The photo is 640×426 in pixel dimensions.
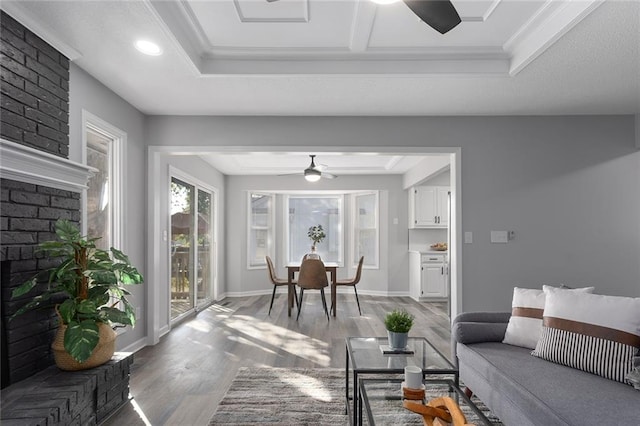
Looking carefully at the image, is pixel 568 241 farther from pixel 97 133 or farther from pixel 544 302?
pixel 97 133

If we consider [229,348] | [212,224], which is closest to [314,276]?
[229,348]

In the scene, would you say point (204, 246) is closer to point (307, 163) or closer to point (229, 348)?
point (307, 163)

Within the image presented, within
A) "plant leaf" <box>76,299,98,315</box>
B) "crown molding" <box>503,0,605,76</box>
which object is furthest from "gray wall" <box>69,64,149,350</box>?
"crown molding" <box>503,0,605,76</box>

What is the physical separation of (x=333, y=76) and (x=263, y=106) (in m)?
1.02

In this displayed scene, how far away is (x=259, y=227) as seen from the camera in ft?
26.1

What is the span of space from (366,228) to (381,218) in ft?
1.31

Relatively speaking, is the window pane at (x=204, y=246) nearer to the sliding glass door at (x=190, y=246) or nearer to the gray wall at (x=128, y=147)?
the sliding glass door at (x=190, y=246)

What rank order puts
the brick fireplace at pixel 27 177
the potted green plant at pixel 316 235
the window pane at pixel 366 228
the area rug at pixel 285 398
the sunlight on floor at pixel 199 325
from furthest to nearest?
1. the window pane at pixel 366 228
2. the potted green plant at pixel 316 235
3. the sunlight on floor at pixel 199 325
4. the area rug at pixel 285 398
5. the brick fireplace at pixel 27 177

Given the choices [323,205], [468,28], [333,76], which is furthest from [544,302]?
[323,205]

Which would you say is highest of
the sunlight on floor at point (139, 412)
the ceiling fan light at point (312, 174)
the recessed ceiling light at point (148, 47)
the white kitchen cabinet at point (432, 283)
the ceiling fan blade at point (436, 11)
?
the recessed ceiling light at point (148, 47)

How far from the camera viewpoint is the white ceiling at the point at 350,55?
7.95ft

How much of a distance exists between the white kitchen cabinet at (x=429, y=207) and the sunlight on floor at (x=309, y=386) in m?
4.79

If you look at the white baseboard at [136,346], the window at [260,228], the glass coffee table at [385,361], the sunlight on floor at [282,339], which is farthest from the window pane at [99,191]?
the window at [260,228]

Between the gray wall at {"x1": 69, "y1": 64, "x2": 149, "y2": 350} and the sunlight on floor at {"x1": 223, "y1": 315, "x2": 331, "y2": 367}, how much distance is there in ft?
3.97
